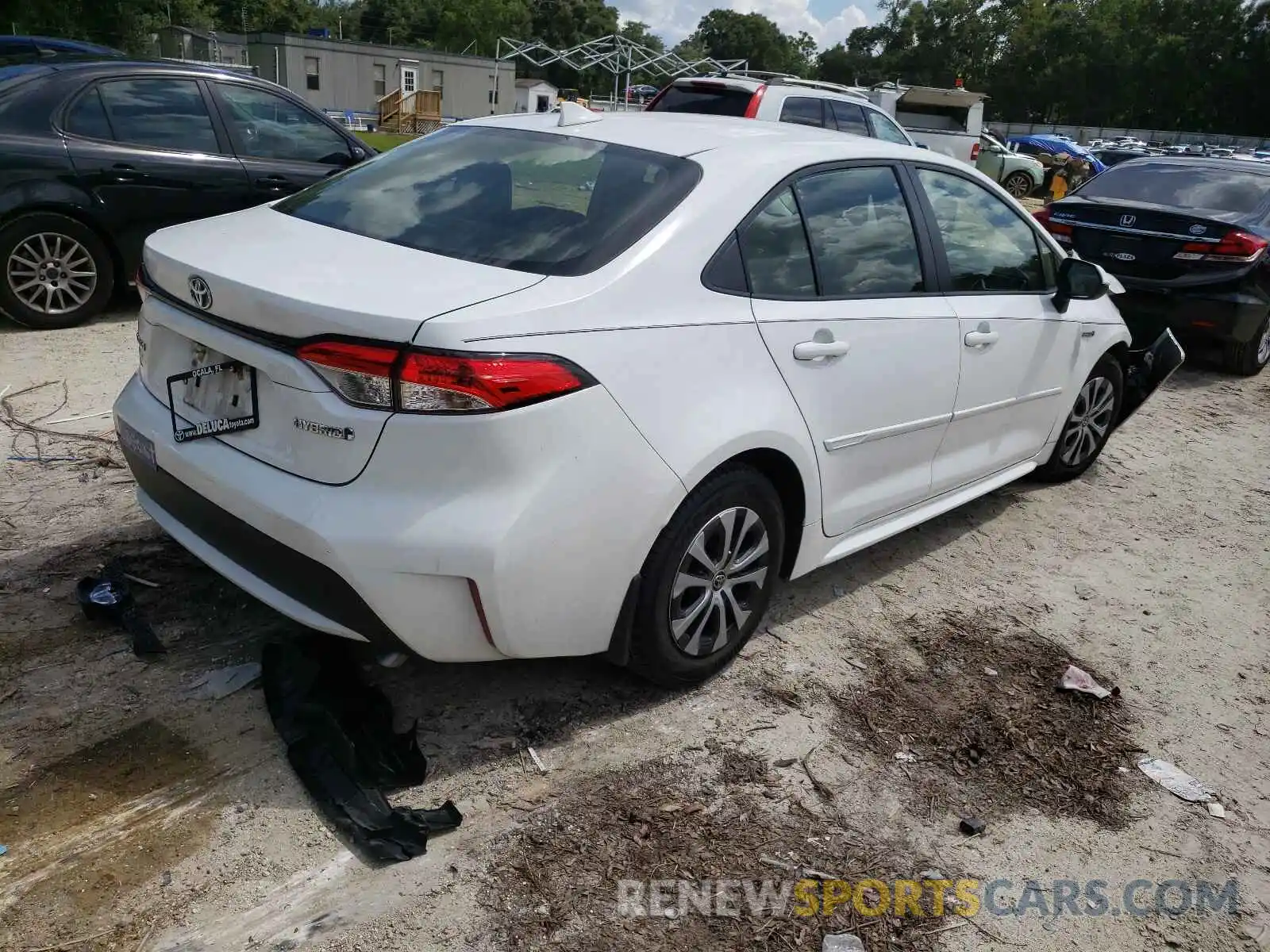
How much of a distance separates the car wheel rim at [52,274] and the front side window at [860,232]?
17.2 feet

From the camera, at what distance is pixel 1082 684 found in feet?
12.2

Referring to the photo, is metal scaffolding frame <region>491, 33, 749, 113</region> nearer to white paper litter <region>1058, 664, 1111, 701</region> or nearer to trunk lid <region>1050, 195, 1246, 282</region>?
trunk lid <region>1050, 195, 1246, 282</region>

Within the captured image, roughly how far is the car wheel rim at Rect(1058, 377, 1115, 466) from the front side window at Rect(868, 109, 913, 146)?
8.60 m

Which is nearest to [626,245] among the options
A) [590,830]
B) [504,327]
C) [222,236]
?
[504,327]

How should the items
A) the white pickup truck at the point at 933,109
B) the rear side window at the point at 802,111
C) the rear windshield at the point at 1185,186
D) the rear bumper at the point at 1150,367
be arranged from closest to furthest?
the rear bumper at the point at 1150,367 → the rear windshield at the point at 1185,186 → the rear side window at the point at 802,111 → the white pickup truck at the point at 933,109

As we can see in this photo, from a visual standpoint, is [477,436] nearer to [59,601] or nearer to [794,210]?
[794,210]

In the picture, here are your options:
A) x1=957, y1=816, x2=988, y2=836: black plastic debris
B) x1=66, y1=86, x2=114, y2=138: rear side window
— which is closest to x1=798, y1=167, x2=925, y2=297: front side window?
x1=957, y1=816, x2=988, y2=836: black plastic debris

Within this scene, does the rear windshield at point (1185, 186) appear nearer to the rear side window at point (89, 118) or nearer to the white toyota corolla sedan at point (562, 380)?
the white toyota corolla sedan at point (562, 380)

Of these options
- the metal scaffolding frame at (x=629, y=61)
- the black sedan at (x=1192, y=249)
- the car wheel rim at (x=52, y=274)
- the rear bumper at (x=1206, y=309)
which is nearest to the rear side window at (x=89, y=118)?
the car wheel rim at (x=52, y=274)

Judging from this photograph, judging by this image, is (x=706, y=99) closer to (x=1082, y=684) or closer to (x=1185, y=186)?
(x=1185, y=186)

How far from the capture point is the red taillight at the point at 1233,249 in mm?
7707

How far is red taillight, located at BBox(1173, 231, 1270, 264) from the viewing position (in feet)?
25.3

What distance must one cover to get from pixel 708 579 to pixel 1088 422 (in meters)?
3.26

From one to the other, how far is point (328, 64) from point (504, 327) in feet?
194
